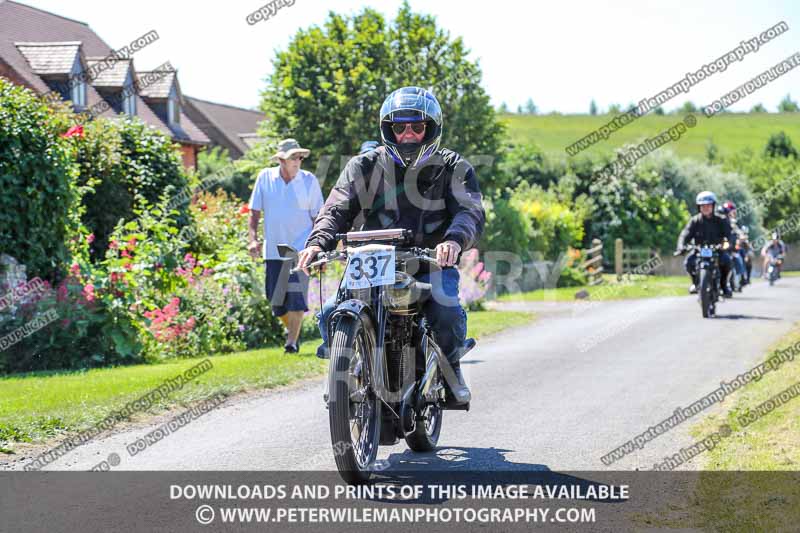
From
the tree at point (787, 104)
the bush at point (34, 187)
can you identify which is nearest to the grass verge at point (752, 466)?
the bush at point (34, 187)

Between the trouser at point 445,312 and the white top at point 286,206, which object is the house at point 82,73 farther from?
the trouser at point 445,312

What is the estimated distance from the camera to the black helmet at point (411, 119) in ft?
20.3

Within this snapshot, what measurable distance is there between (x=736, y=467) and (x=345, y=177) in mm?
3040

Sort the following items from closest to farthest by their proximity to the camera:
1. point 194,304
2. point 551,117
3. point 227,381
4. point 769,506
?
point 769,506 < point 227,381 < point 194,304 < point 551,117

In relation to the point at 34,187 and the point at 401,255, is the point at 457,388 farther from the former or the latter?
the point at 34,187

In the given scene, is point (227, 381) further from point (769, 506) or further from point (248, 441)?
point (769, 506)

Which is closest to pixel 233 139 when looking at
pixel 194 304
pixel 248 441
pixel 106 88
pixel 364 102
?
pixel 106 88

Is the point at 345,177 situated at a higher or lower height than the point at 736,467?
higher

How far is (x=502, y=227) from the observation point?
28891 mm

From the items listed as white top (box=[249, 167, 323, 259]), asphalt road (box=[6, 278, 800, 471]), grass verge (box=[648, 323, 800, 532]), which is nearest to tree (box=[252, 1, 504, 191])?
asphalt road (box=[6, 278, 800, 471])

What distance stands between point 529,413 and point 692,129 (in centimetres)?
10496

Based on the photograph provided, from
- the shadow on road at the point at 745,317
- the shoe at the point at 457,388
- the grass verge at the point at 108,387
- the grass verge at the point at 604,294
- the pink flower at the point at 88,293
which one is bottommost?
the grass verge at the point at 604,294

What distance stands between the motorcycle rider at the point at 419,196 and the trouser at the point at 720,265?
12.6 meters

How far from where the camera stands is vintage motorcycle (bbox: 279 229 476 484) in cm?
521
